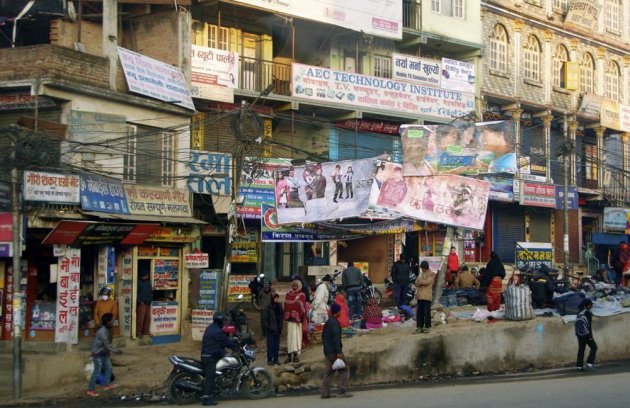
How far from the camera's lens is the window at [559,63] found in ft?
125

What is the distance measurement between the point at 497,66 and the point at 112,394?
23721mm

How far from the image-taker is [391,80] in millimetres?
30562

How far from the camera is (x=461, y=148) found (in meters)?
20.0

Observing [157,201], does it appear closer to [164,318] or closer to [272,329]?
[164,318]

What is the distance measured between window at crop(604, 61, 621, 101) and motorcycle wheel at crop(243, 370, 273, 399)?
3045 cm

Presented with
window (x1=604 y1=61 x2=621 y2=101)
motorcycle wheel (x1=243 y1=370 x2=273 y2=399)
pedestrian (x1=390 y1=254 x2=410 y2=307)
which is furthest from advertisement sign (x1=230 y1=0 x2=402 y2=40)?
window (x1=604 y1=61 x2=621 y2=101)

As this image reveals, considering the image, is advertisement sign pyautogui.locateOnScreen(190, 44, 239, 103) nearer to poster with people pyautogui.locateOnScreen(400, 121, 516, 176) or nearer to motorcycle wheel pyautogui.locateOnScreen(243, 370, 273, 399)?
poster with people pyautogui.locateOnScreen(400, 121, 516, 176)

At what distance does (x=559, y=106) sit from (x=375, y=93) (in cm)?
1170

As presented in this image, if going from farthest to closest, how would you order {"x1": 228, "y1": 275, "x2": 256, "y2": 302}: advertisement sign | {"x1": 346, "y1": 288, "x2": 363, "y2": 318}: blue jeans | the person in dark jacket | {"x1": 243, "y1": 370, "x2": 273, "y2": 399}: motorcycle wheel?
{"x1": 228, "y1": 275, "x2": 256, "y2": 302}: advertisement sign < {"x1": 346, "y1": 288, "x2": 363, "y2": 318}: blue jeans < the person in dark jacket < {"x1": 243, "y1": 370, "x2": 273, "y2": 399}: motorcycle wheel

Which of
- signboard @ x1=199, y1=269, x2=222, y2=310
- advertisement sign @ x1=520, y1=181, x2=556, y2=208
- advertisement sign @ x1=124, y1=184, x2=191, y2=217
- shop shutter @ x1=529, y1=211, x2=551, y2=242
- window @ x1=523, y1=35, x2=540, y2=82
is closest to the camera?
signboard @ x1=199, y1=269, x2=222, y2=310

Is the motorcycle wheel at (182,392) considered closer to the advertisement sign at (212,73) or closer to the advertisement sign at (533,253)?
the advertisement sign at (212,73)

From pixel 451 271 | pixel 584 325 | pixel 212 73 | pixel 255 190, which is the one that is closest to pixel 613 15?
pixel 451 271

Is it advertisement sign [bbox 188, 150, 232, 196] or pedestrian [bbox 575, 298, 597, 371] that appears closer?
pedestrian [bbox 575, 298, 597, 371]

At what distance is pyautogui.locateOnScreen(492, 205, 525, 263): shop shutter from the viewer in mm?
35500
